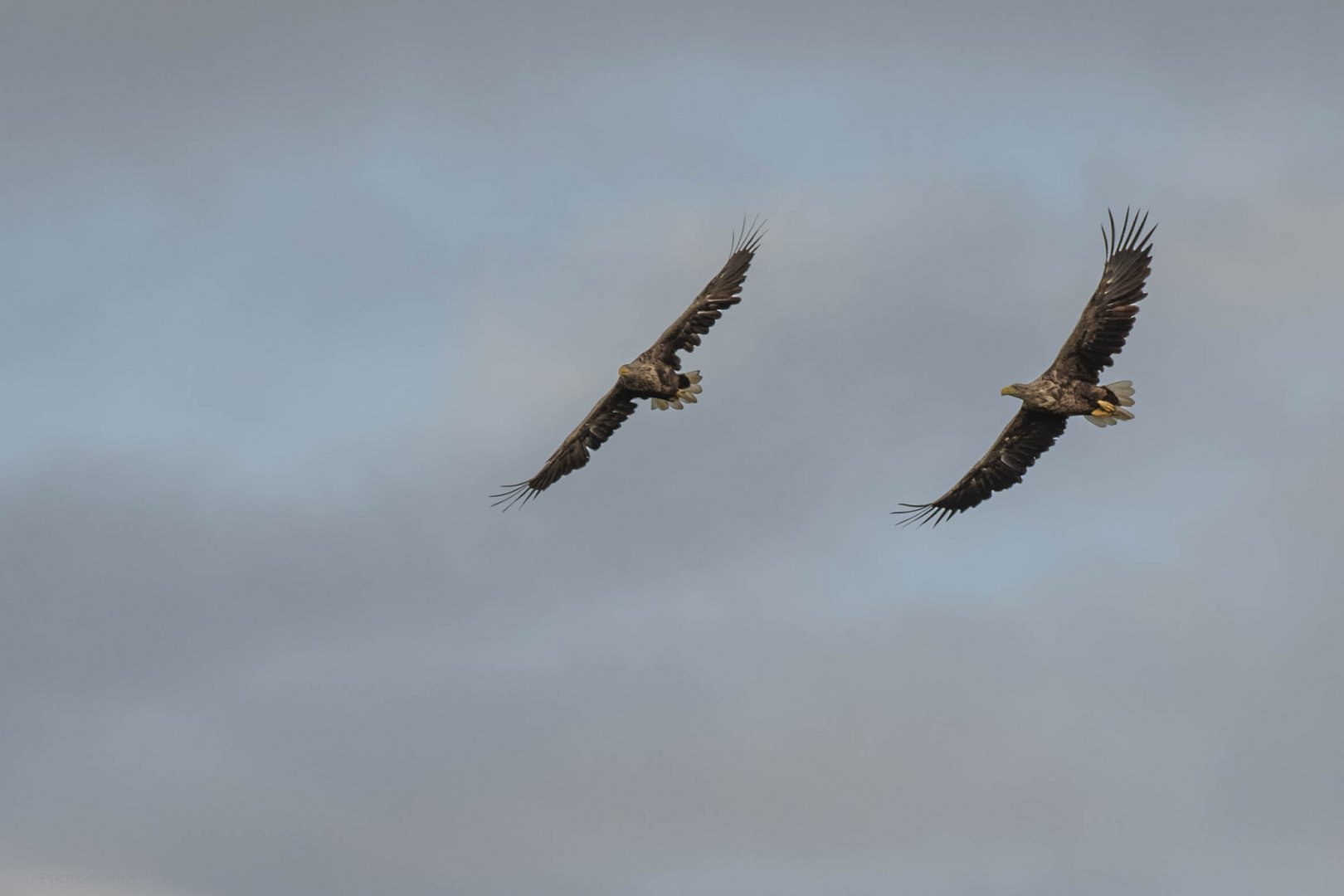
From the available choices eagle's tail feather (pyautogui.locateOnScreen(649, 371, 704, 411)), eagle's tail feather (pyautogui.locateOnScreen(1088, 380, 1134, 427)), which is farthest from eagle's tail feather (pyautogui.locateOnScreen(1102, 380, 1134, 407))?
eagle's tail feather (pyautogui.locateOnScreen(649, 371, 704, 411))

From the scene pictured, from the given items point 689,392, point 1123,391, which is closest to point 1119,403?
point 1123,391

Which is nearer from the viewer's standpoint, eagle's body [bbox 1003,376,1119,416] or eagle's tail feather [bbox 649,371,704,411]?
eagle's body [bbox 1003,376,1119,416]

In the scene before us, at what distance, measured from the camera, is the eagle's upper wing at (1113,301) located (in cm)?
4888

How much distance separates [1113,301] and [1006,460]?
219 inches

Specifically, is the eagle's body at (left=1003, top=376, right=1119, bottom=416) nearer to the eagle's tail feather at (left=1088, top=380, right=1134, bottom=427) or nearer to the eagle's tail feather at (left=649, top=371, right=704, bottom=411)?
the eagle's tail feather at (left=1088, top=380, right=1134, bottom=427)

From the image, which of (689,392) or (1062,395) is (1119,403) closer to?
(1062,395)

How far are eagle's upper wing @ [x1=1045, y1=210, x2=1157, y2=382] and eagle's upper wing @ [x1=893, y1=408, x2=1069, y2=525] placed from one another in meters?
2.41

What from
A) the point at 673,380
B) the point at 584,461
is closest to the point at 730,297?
the point at 673,380

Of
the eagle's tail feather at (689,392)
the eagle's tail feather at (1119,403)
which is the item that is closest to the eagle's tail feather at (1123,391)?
the eagle's tail feather at (1119,403)

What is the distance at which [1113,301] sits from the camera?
160 ft

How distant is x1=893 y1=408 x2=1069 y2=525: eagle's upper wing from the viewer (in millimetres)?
52250

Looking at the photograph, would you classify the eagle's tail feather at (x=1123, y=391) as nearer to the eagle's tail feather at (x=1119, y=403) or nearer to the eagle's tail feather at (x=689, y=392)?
the eagle's tail feather at (x=1119, y=403)

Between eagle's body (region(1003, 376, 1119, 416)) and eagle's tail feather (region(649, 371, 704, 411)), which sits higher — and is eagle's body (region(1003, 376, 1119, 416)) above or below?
below

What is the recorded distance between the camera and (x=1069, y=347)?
49.5m
